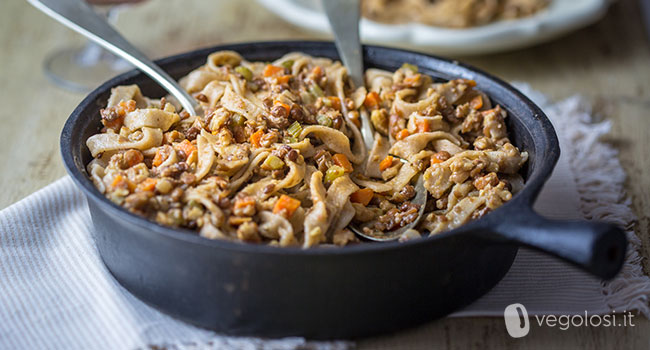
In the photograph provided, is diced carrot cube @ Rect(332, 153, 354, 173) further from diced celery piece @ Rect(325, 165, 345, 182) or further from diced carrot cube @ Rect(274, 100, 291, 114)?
diced carrot cube @ Rect(274, 100, 291, 114)

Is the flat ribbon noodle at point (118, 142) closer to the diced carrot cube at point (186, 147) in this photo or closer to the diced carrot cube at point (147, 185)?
the diced carrot cube at point (186, 147)

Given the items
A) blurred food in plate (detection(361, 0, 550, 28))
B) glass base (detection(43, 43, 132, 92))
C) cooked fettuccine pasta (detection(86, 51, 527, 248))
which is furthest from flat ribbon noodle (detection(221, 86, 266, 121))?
blurred food in plate (detection(361, 0, 550, 28))

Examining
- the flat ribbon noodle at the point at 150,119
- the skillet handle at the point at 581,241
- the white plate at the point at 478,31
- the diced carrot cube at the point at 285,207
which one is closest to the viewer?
the skillet handle at the point at 581,241

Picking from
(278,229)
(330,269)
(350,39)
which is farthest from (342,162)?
(350,39)

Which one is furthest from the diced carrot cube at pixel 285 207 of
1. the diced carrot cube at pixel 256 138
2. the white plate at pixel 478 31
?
the white plate at pixel 478 31

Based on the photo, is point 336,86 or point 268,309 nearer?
point 268,309

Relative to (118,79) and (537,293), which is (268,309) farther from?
(118,79)

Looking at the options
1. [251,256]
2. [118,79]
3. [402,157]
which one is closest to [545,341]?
[402,157]
